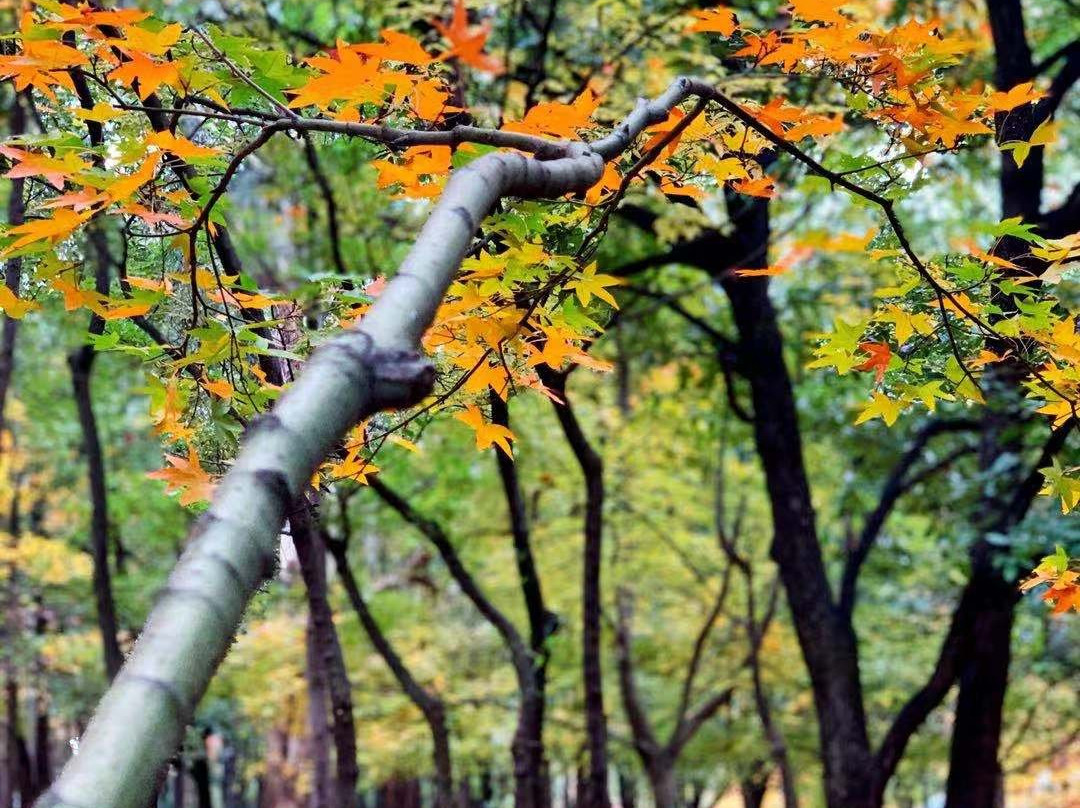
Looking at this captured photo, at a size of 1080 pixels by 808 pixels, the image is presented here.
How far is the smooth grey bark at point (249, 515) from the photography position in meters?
0.93

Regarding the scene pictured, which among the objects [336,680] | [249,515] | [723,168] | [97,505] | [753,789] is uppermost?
[97,505]

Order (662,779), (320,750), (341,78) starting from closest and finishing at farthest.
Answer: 1. (341,78)
2. (320,750)
3. (662,779)

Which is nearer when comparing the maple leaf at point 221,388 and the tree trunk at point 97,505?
the maple leaf at point 221,388

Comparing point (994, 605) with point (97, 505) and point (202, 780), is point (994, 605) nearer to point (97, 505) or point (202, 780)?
point (97, 505)

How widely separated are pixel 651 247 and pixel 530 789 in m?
4.10

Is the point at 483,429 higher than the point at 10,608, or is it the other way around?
the point at 10,608

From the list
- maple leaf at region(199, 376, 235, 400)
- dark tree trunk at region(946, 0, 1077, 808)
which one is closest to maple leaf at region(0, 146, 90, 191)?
maple leaf at region(199, 376, 235, 400)

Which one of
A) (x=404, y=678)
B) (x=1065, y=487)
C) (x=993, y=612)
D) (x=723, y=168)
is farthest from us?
(x=404, y=678)

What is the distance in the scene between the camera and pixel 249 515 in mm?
1079

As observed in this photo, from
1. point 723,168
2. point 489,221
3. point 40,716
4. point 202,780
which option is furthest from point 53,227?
point 202,780

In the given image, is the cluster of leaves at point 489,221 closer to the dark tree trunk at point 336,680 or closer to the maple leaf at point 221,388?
the maple leaf at point 221,388

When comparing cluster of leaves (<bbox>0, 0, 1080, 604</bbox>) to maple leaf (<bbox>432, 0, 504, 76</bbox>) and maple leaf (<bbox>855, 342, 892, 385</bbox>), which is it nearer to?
maple leaf (<bbox>855, 342, 892, 385</bbox>)

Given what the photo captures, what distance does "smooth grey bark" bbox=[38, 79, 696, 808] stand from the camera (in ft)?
3.05

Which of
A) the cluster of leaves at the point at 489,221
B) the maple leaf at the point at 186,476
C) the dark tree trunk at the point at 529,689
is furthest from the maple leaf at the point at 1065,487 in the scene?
the dark tree trunk at the point at 529,689
